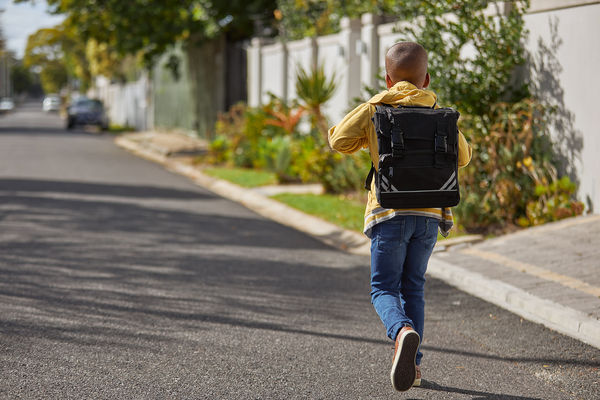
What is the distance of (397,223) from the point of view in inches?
158

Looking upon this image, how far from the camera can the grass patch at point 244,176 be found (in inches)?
562

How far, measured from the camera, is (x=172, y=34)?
22.3m

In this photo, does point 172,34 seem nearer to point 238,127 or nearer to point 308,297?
point 238,127

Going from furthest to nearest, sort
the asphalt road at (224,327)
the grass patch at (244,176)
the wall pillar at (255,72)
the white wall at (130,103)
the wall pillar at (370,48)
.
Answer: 1. the white wall at (130,103)
2. the wall pillar at (255,72)
3. the grass patch at (244,176)
4. the wall pillar at (370,48)
5. the asphalt road at (224,327)

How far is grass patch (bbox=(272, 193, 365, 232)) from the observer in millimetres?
9906

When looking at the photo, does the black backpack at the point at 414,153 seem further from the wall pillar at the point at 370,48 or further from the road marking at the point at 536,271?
the wall pillar at the point at 370,48

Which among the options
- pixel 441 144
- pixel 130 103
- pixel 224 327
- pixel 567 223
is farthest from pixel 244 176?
pixel 130 103

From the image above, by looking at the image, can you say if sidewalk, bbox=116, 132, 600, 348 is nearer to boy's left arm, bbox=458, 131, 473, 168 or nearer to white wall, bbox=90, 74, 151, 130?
boy's left arm, bbox=458, 131, 473, 168

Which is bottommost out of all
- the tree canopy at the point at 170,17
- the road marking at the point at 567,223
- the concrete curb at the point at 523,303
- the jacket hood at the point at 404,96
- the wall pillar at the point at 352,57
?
the concrete curb at the point at 523,303

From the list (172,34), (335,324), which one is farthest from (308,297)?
(172,34)

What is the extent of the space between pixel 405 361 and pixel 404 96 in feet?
4.07

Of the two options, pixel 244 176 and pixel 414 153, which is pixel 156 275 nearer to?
pixel 414 153

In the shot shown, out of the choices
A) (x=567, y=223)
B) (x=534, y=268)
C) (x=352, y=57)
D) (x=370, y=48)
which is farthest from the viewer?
(x=352, y=57)

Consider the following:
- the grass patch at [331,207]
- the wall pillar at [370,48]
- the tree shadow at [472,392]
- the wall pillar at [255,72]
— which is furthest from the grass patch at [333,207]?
the wall pillar at [255,72]
